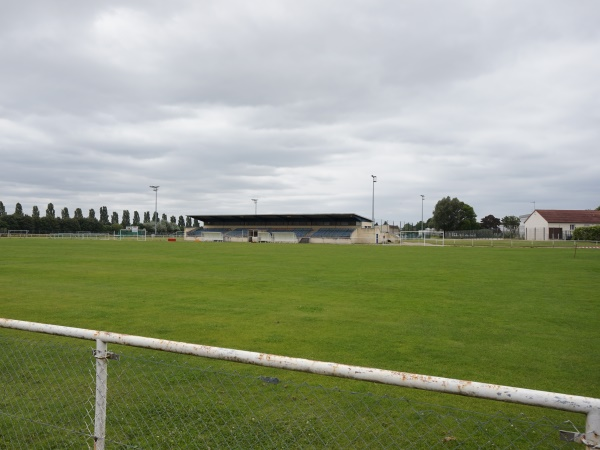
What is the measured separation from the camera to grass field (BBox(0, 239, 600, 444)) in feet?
24.0

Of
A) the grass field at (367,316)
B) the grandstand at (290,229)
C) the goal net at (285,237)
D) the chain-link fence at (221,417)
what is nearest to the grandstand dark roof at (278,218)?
the grandstand at (290,229)

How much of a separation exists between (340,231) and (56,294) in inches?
3031

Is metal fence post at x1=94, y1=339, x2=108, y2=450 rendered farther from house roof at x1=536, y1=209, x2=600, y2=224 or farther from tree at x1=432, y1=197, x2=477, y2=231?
tree at x1=432, y1=197, x2=477, y2=231

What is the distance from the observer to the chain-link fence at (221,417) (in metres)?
4.60

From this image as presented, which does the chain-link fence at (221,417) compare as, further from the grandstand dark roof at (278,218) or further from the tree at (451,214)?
the tree at (451,214)

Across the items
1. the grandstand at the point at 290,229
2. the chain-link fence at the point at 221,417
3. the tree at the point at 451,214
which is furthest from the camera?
the tree at the point at 451,214

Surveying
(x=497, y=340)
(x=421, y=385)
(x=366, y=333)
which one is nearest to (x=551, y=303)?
(x=497, y=340)

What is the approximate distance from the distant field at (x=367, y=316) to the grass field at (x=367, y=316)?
0.03 meters

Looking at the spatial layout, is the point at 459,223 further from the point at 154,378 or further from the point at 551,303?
the point at 154,378

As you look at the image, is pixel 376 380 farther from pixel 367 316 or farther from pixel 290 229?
pixel 290 229

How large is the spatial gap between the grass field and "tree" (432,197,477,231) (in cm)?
9901

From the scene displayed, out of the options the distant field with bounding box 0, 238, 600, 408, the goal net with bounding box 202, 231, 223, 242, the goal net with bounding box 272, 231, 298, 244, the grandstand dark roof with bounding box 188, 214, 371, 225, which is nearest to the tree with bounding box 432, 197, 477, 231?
the grandstand dark roof with bounding box 188, 214, 371, 225

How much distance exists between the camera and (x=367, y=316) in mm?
10914

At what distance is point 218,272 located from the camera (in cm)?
2139
